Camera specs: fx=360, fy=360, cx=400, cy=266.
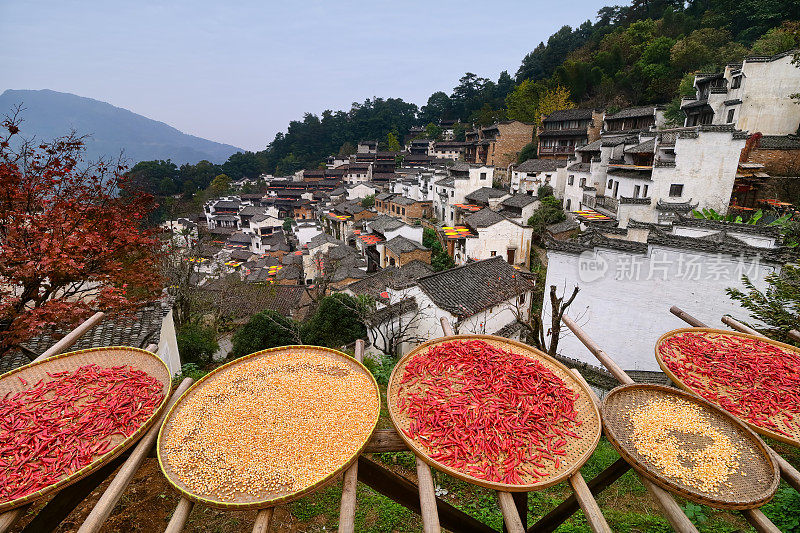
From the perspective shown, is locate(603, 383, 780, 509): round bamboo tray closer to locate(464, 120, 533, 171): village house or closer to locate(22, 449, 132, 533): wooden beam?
locate(22, 449, 132, 533): wooden beam

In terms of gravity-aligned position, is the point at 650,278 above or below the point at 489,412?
below

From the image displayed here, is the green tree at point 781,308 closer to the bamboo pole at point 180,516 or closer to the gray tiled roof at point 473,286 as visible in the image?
the gray tiled roof at point 473,286

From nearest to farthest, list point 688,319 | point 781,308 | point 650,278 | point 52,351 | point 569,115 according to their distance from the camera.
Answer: point 52,351 → point 688,319 → point 781,308 → point 650,278 → point 569,115

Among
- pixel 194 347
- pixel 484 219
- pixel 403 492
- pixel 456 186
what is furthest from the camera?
pixel 456 186

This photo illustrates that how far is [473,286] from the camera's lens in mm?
14125

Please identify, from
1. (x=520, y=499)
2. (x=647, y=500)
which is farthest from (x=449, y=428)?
(x=647, y=500)

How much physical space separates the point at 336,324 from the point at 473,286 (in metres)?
5.67

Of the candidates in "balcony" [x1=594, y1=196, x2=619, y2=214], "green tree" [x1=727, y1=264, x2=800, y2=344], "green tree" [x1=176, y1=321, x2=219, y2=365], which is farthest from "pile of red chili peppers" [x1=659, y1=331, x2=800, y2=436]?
"balcony" [x1=594, y1=196, x2=619, y2=214]

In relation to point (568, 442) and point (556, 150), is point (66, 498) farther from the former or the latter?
point (556, 150)

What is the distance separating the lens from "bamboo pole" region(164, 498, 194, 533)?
1885mm

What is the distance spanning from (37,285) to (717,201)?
24.7m

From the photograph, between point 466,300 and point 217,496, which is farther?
point 466,300

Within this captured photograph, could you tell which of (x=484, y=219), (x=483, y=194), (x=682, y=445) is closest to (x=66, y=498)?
(x=682, y=445)

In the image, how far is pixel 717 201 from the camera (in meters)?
17.7
